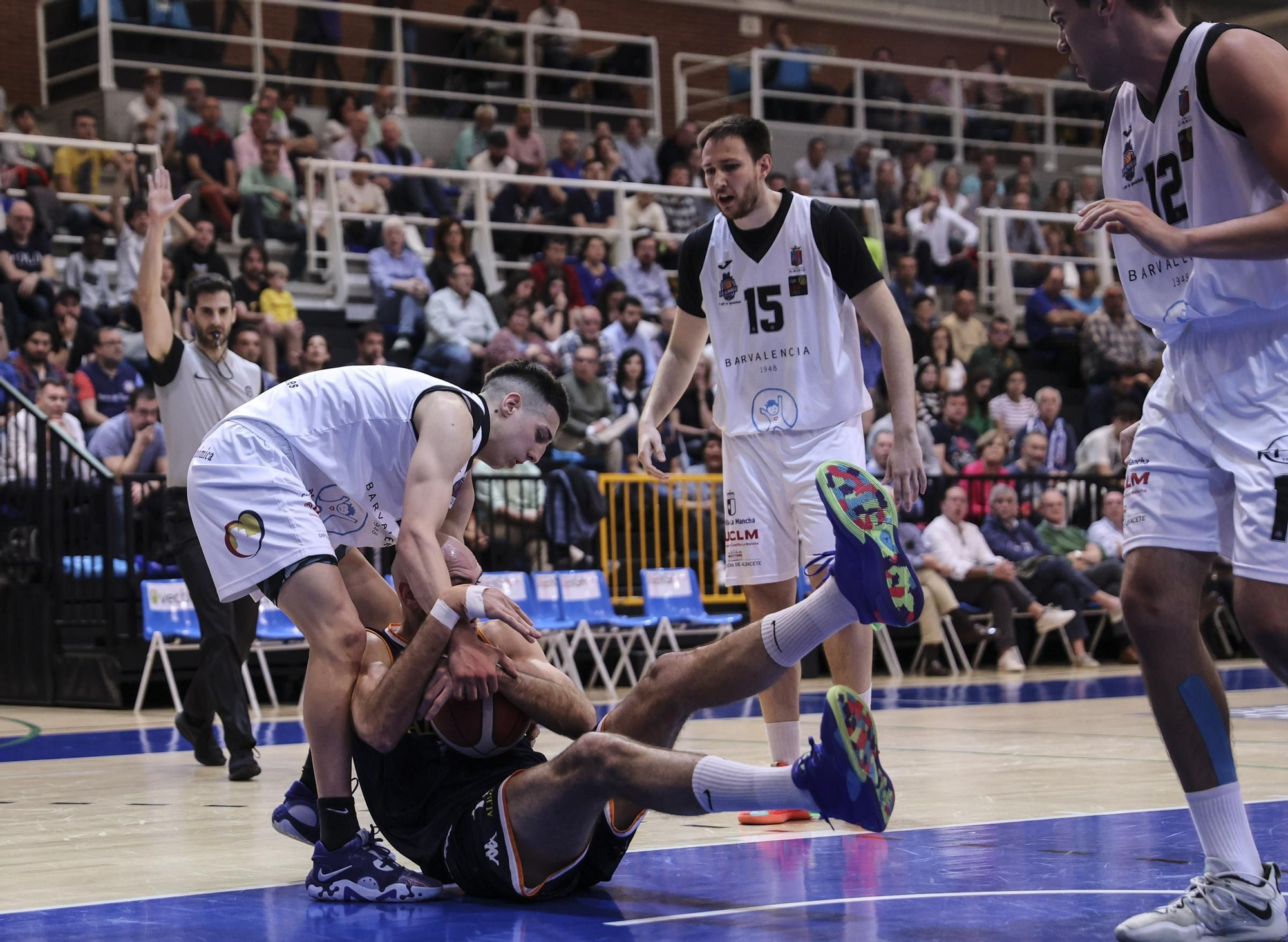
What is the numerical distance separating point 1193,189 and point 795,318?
2.29 m

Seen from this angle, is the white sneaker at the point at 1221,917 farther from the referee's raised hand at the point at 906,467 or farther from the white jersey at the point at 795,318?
the white jersey at the point at 795,318

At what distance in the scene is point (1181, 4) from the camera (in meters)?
25.1

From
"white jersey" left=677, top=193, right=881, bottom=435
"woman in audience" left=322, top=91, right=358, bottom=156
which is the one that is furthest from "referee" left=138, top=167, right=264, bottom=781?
"woman in audience" left=322, top=91, right=358, bottom=156

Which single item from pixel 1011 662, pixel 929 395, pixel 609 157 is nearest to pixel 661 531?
pixel 1011 662

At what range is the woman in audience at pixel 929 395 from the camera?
14648 mm

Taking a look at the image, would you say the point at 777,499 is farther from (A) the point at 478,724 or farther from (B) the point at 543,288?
(B) the point at 543,288

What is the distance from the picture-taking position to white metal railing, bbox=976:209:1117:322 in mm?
18969

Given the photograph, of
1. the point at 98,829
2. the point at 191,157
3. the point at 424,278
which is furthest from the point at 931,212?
the point at 98,829

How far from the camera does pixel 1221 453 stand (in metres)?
3.50

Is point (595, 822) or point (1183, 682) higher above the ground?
point (1183, 682)

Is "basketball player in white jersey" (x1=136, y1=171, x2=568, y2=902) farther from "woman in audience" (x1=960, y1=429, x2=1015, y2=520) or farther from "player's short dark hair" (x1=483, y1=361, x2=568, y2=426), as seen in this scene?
"woman in audience" (x1=960, y1=429, x2=1015, y2=520)

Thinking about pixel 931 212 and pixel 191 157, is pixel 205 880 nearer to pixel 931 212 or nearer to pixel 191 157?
pixel 191 157

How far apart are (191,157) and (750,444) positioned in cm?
1041

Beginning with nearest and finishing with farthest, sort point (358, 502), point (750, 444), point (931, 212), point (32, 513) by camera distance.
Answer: point (358, 502) < point (750, 444) < point (32, 513) < point (931, 212)
